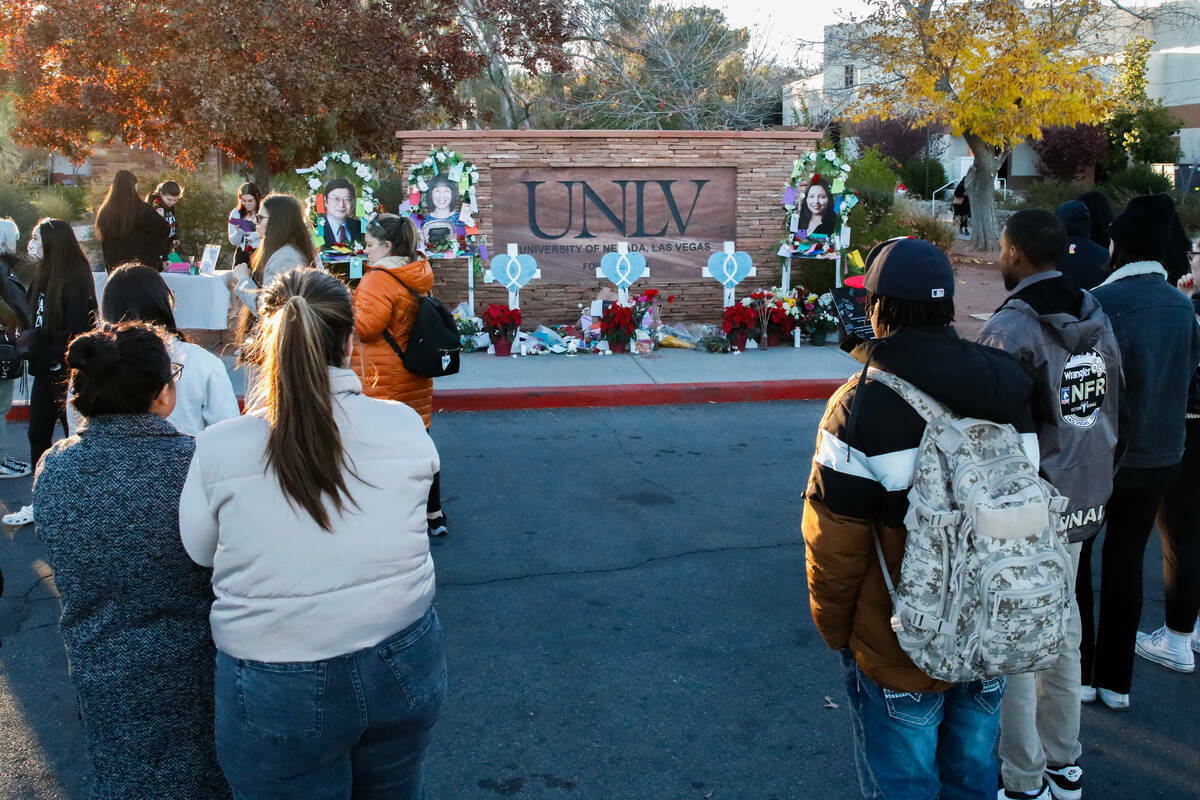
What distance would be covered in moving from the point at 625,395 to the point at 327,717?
22.8 feet

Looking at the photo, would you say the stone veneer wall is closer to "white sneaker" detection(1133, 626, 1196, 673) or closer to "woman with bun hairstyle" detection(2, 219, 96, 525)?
"woman with bun hairstyle" detection(2, 219, 96, 525)

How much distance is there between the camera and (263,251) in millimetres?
5531

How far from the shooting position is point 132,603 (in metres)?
2.34

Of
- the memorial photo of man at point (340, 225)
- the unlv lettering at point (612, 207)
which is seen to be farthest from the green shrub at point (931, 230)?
the memorial photo of man at point (340, 225)

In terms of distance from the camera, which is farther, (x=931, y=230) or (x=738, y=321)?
(x=931, y=230)

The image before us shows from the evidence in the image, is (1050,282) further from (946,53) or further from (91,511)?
(946,53)

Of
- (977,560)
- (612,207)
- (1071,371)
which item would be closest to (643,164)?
(612,207)

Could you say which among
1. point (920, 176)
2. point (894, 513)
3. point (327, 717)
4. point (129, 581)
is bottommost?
point (327, 717)

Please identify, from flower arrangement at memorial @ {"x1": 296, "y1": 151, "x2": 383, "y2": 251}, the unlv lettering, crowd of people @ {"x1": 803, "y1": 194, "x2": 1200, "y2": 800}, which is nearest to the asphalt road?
crowd of people @ {"x1": 803, "y1": 194, "x2": 1200, "y2": 800}

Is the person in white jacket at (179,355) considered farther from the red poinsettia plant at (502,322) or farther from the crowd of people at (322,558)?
the red poinsettia plant at (502,322)

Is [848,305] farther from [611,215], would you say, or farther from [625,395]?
[625,395]

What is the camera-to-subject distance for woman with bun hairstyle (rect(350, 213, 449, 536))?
16.8 feet

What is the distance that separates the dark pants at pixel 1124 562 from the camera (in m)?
3.80

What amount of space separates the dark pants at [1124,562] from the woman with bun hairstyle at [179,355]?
321 cm
